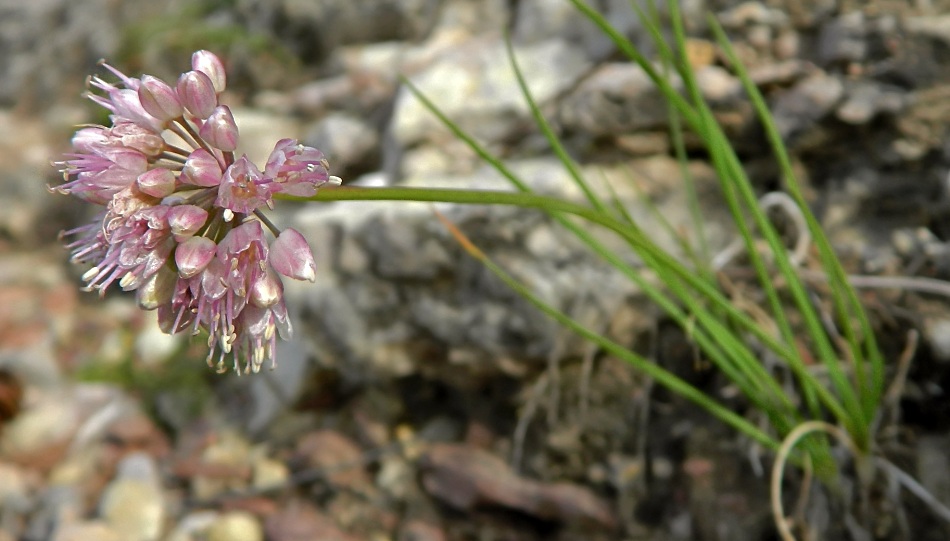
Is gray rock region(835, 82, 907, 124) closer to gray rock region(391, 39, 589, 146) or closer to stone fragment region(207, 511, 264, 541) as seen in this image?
gray rock region(391, 39, 589, 146)

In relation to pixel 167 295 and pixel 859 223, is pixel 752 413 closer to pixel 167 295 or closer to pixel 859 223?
pixel 859 223

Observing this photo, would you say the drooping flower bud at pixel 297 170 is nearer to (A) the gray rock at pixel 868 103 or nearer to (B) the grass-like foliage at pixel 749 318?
(B) the grass-like foliage at pixel 749 318

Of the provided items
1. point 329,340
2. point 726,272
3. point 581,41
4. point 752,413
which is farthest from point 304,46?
point 752,413

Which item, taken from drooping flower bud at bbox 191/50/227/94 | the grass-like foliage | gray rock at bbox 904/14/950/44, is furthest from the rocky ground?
drooping flower bud at bbox 191/50/227/94

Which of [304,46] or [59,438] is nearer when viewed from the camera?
[59,438]

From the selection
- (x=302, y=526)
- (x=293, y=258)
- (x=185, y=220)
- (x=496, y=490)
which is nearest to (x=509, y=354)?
(x=496, y=490)

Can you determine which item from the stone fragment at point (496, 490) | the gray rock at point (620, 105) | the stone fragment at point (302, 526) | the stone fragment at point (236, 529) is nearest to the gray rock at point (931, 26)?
the gray rock at point (620, 105)
